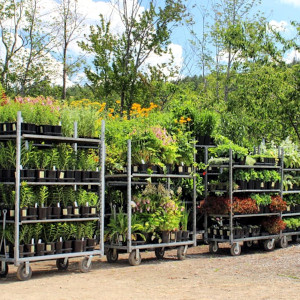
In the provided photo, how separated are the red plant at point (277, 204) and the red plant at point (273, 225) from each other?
0.27m

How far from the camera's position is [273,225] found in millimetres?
13641

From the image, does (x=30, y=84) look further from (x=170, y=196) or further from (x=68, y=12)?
(x=170, y=196)

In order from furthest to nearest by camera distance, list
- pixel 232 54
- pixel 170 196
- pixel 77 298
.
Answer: pixel 232 54
pixel 170 196
pixel 77 298

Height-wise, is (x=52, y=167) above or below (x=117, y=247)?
above

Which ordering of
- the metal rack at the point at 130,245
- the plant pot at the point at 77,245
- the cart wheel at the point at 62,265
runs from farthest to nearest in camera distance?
the metal rack at the point at 130,245, the cart wheel at the point at 62,265, the plant pot at the point at 77,245

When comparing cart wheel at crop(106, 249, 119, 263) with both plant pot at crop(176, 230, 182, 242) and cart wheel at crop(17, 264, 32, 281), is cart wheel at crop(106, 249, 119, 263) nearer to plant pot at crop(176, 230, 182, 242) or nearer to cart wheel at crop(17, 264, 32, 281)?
plant pot at crop(176, 230, 182, 242)

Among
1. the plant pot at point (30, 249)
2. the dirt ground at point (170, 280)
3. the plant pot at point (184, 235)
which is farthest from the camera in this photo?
the plant pot at point (184, 235)

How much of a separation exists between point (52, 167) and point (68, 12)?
15621mm

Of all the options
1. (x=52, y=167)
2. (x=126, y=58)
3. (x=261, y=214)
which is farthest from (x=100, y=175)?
(x=126, y=58)

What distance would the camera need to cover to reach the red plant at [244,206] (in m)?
12.7

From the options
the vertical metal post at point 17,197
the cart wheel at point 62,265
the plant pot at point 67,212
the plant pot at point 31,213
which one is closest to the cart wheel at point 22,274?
the vertical metal post at point 17,197

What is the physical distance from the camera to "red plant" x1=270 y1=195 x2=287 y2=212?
1362cm

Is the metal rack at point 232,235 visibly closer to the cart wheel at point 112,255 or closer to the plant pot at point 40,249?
the cart wheel at point 112,255

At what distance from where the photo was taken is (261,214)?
43.8 feet
